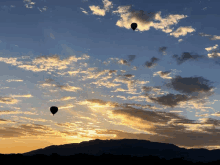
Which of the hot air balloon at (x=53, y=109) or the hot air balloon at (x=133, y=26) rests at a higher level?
the hot air balloon at (x=133, y=26)

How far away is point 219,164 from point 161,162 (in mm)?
35940

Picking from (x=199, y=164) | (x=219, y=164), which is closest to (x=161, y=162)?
(x=199, y=164)

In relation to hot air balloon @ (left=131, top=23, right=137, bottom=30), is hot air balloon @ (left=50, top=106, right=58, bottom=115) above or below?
below

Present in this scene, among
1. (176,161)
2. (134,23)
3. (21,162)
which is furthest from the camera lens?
(176,161)

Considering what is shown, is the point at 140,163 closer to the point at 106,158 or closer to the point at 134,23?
the point at 106,158

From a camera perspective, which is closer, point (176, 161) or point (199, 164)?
point (199, 164)

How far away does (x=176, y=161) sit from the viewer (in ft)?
531

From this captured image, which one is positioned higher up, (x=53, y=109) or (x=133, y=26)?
(x=133, y=26)

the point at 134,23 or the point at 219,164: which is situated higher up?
the point at 134,23

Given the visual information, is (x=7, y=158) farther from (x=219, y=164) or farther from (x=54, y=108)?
(x=219, y=164)

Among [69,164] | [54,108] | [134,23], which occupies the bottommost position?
[69,164]

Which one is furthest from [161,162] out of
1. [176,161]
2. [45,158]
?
[45,158]

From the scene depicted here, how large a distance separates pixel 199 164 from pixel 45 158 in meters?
105

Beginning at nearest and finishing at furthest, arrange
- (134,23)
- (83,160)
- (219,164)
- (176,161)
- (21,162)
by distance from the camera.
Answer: (134,23) < (219,164) < (21,162) < (176,161) < (83,160)
